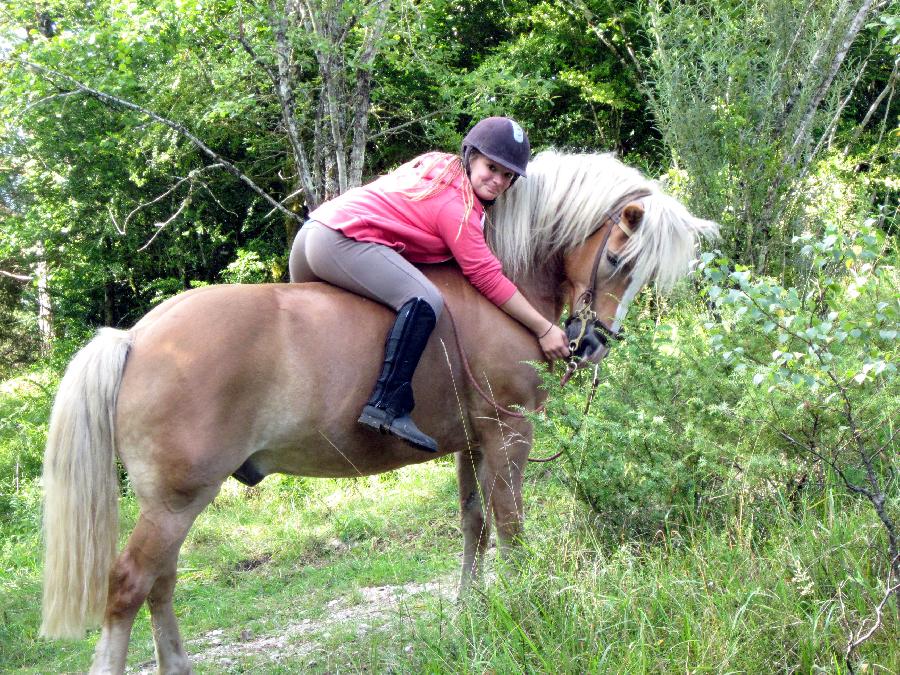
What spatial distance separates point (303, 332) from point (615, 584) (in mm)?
1581

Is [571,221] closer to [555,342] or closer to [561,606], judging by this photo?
[555,342]

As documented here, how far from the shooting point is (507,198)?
3842 mm

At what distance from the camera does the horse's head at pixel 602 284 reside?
3.75 m

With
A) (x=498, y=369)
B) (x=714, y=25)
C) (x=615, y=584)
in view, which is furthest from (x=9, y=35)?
(x=615, y=584)

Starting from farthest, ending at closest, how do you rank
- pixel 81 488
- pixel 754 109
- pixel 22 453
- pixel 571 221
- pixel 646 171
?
pixel 22 453
pixel 646 171
pixel 754 109
pixel 571 221
pixel 81 488

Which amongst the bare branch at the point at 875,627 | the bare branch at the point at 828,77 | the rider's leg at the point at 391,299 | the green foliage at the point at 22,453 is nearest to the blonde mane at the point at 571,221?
the rider's leg at the point at 391,299

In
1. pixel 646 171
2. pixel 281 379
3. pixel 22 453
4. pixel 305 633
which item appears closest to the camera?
pixel 281 379

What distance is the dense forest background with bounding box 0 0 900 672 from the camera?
2971mm

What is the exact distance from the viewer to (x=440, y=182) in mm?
3533

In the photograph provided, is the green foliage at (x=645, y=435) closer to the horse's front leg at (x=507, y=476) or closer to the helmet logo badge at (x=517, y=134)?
the horse's front leg at (x=507, y=476)

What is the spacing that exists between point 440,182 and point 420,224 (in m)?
0.22

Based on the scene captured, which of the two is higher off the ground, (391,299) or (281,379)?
(391,299)

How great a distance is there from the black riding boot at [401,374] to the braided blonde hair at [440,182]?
17.4 inches

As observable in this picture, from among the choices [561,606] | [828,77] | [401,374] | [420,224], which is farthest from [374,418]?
[828,77]
